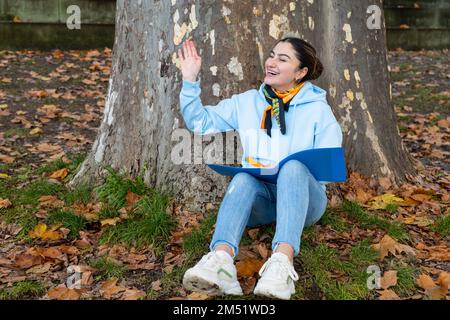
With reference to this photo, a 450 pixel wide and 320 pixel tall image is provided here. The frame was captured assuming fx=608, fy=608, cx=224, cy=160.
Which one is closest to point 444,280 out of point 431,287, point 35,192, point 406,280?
point 431,287

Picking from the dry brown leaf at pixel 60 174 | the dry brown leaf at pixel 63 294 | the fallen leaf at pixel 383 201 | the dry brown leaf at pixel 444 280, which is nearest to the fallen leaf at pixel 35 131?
the dry brown leaf at pixel 60 174

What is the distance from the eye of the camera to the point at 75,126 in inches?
263

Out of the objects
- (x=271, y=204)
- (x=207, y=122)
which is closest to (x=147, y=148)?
(x=207, y=122)

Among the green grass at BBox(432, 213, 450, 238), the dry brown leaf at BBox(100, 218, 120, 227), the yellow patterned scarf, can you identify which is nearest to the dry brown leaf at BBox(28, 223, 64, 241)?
the dry brown leaf at BBox(100, 218, 120, 227)

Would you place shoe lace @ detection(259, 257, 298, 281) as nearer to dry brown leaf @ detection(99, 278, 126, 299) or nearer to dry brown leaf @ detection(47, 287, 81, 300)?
dry brown leaf @ detection(99, 278, 126, 299)

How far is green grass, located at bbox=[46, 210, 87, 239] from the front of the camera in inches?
157

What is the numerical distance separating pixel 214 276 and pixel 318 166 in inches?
34.3

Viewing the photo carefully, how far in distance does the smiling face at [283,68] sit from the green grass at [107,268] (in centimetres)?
141

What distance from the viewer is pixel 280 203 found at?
10.6 ft

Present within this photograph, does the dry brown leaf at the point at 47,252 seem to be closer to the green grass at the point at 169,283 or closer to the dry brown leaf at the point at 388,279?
the green grass at the point at 169,283

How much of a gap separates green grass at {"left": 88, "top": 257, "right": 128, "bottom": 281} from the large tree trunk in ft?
2.35

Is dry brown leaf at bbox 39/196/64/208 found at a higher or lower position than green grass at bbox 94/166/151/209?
lower

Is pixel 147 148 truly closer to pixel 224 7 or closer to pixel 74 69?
pixel 224 7
